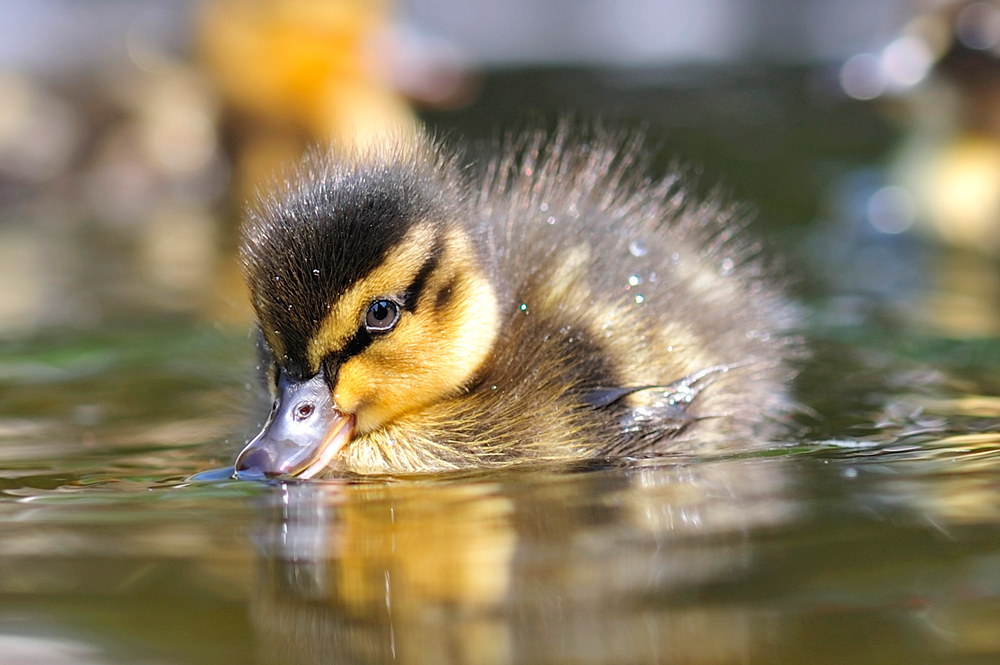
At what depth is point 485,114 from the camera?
23.8 feet

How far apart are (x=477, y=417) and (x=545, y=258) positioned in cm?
40

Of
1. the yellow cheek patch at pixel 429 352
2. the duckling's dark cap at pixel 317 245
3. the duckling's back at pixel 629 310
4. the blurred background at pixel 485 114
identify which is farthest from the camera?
→ the blurred background at pixel 485 114

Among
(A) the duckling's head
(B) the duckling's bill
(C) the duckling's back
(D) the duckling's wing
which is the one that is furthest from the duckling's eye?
(D) the duckling's wing

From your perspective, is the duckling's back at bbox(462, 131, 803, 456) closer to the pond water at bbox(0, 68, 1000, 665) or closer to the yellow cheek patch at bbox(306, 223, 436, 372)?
the pond water at bbox(0, 68, 1000, 665)

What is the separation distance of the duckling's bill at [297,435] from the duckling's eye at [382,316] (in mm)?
121

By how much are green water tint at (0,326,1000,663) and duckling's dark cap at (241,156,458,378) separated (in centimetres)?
28

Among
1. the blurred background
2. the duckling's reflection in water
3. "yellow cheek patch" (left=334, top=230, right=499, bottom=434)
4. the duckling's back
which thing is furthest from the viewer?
the blurred background

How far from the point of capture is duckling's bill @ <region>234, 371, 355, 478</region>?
93.5 inches

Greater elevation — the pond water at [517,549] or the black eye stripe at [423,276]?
the black eye stripe at [423,276]

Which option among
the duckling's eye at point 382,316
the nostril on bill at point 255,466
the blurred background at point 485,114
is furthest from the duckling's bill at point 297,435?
the blurred background at point 485,114

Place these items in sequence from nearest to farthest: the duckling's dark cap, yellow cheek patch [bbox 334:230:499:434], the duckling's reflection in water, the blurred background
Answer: the duckling's reflection in water < the duckling's dark cap < yellow cheek patch [bbox 334:230:499:434] < the blurred background

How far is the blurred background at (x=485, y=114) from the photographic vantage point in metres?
4.96

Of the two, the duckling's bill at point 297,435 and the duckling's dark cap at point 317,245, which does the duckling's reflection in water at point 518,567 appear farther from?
the duckling's dark cap at point 317,245

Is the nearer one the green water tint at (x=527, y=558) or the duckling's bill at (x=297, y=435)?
the green water tint at (x=527, y=558)
